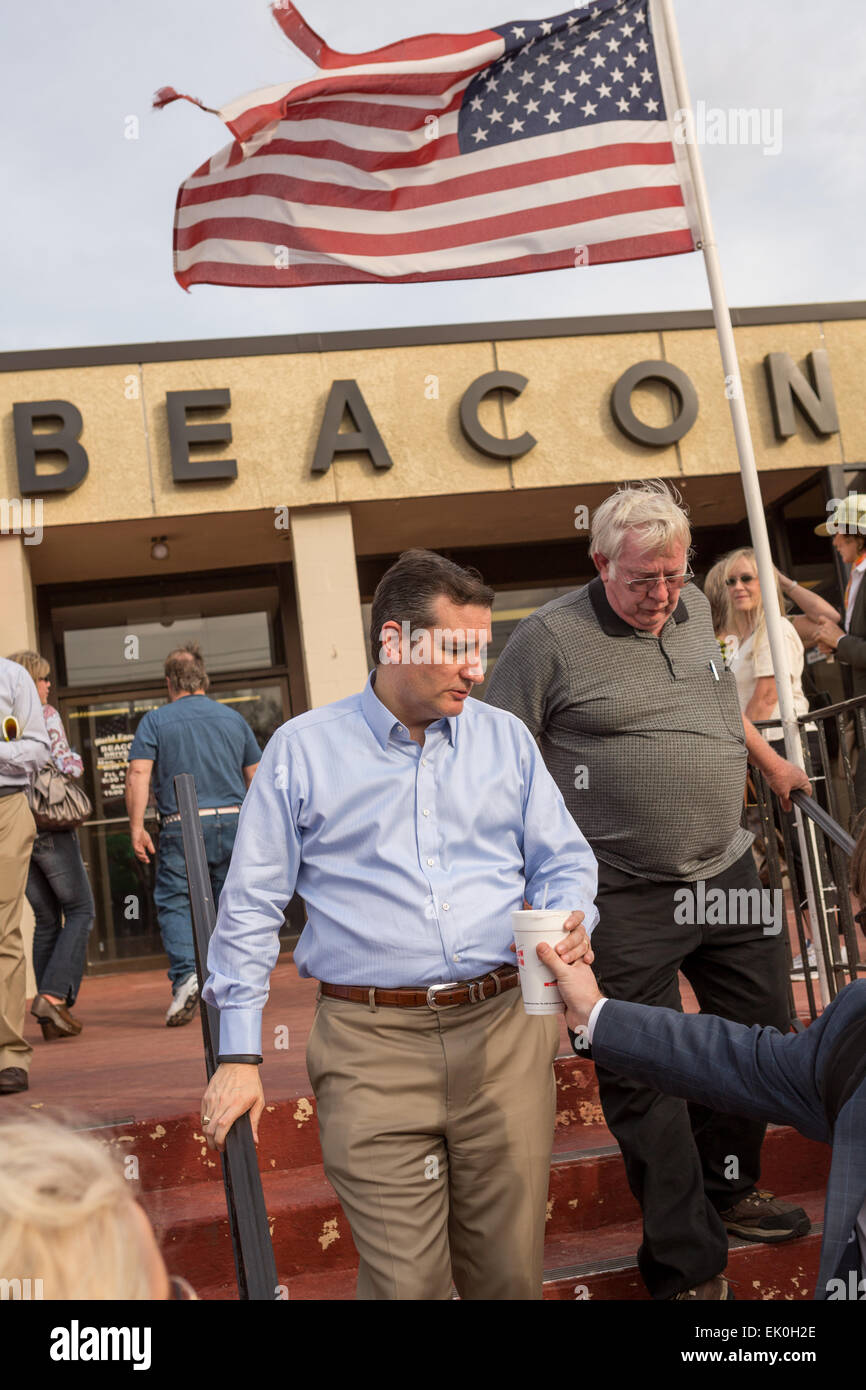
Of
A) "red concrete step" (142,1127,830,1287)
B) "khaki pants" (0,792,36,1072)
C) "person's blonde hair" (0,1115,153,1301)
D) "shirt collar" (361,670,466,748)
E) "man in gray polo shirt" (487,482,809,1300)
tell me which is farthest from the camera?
"khaki pants" (0,792,36,1072)

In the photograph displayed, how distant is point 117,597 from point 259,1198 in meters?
9.32

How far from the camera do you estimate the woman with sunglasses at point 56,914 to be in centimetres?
669

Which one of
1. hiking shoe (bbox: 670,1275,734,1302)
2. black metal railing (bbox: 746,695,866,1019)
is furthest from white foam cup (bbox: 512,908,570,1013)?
black metal railing (bbox: 746,695,866,1019)

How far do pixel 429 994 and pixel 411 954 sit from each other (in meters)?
0.09

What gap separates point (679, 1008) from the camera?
3.60 meters

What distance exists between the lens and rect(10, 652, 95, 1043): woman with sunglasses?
669 cm

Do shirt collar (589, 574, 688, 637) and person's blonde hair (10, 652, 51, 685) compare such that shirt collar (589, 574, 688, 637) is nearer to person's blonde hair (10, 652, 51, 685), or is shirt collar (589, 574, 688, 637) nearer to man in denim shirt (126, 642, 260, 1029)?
man in denim shirt (126, 642, 260, 1029)

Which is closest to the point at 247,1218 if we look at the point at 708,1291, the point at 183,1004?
the point at 708,1291

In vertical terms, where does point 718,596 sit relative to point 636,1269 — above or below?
above

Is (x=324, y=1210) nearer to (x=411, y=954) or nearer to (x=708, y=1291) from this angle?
(x=708, y=1291)

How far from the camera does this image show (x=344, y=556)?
9.77 metres
